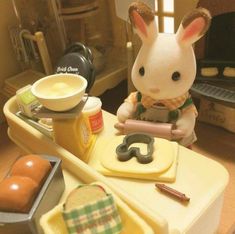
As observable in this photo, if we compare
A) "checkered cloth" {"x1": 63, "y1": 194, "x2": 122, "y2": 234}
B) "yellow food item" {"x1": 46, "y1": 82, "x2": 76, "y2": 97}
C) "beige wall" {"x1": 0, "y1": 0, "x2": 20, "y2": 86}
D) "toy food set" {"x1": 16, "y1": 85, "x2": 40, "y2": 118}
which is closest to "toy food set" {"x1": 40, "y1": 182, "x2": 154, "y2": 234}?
"checkered cloth" {"x1": 63, "y1": 194, "x2": 122, "y2": 234}

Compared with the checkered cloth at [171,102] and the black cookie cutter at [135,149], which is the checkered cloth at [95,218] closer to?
the black cookie cutter at [135,149]

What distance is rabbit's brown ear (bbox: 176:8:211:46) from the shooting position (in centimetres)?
62

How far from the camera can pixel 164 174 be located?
23.2 inches

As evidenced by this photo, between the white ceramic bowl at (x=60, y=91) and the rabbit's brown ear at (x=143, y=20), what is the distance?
0.16 metres

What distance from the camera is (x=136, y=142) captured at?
2.19ft

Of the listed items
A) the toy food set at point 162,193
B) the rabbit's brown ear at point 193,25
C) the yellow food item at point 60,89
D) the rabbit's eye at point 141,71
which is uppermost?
the rabbit's brown ear at point 193,25

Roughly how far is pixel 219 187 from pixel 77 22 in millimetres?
934

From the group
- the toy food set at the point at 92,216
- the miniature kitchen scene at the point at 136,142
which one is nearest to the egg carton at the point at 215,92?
the miniature kitchen scene at the point at 136,142

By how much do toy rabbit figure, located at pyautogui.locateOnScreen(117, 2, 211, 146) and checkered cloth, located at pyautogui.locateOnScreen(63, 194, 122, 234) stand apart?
278 millimetres

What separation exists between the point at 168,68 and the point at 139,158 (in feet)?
0.66

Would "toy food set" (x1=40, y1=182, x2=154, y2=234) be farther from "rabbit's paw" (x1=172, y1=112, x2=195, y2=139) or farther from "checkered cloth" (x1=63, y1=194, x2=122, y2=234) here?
"rabbit's paw" (x1=172, y1=112, x2=195, y2=139)

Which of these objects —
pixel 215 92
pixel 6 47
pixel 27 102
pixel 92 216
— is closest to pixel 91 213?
pixel 92 216

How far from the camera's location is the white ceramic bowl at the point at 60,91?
0.61 m

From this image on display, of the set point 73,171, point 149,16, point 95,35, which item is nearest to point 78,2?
point 95,35
